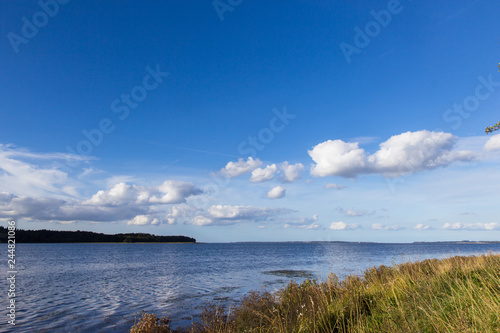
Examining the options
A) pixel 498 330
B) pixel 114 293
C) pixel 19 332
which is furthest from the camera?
pixel 114 293

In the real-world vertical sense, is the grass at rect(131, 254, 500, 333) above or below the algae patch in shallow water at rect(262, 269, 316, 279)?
above

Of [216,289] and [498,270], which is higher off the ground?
[498,270]

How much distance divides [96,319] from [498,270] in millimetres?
18442

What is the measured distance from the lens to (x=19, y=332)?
45.3 ft

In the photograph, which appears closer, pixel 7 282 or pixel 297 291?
pixel 297 291

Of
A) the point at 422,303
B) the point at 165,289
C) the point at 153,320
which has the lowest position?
the point at 165,289

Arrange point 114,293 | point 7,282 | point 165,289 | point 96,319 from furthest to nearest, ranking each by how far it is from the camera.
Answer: point 7,282
point 165,289
point 114,293
point 96,319

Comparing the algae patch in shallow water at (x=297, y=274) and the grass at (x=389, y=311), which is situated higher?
the grass at (x=389, y=311)

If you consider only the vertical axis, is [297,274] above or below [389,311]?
below

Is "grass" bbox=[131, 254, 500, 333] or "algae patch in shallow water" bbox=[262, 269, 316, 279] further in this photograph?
"algae patch in shallow water" bbox=[262, 269, 316, 279]

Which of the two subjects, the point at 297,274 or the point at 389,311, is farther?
the point at 297,274

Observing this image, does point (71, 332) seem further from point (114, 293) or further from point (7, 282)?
point (7, 282)

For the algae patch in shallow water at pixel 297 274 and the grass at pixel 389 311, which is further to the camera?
the algae patch in shallow water at pixel 297 274

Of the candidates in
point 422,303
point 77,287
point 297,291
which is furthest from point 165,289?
point 422,303
